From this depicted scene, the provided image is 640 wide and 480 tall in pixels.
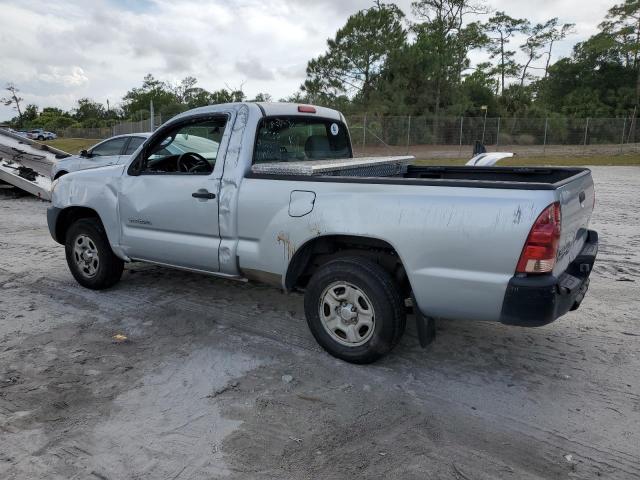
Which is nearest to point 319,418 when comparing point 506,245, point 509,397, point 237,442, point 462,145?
point 237,442

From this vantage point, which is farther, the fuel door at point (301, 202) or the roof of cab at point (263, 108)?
the roof of cab at point (263, 108)

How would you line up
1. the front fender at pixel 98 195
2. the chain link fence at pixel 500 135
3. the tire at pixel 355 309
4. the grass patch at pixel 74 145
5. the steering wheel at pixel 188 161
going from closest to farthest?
the tire at pixel 355 309 → the steering wheel at pixel 188 161 → the front fender at pixel 98 195 → the chain link fence at pixel 500 135 → the grass patch at pixel 74 145

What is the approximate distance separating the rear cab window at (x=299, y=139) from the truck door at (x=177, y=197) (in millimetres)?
335

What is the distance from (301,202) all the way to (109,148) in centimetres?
887

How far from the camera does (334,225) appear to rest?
3.62 metres

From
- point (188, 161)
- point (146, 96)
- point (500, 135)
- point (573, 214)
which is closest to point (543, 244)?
point (573, 214)

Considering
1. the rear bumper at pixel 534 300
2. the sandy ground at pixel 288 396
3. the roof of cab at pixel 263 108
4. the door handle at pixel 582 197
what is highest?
the roof of cab at pixel 263 108

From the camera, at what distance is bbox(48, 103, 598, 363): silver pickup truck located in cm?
307

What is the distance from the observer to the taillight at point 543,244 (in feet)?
9.66

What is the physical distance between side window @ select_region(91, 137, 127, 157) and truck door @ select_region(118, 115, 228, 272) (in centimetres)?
666

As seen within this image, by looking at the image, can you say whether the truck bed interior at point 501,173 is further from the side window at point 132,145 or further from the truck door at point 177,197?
the side window at point 132,145

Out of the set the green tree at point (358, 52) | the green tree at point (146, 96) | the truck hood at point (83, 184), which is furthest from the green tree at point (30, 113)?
the truck hood at point (83, 184)

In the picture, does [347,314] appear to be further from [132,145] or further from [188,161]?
[132,145]

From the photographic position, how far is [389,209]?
11.2 feet
